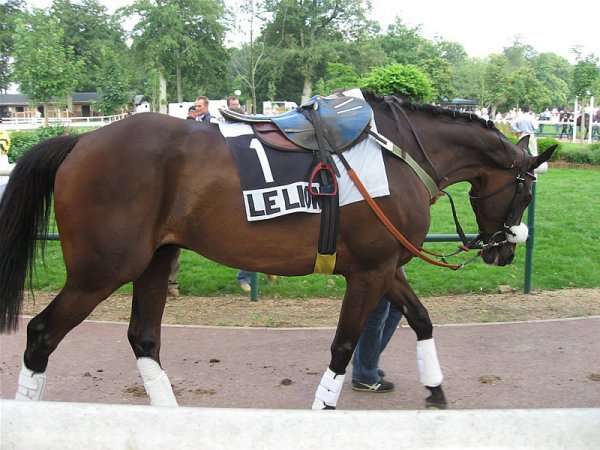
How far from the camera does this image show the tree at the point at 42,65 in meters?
29.8

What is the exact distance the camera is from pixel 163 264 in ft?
12.1

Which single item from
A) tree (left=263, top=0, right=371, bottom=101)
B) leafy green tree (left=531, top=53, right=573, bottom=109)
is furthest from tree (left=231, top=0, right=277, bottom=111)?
leafy green tree (left=531, top=53, right=573, bottom=109)

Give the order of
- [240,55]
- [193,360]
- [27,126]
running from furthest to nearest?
[240,55] → [27,126] → [193,360]

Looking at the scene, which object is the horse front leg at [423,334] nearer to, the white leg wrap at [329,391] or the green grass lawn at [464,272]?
the white leg wrap at [329,391]

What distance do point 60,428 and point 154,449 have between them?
32 centimetres

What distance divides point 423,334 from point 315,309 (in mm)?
2213

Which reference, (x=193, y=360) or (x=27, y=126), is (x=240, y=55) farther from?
(x=193, y=360)

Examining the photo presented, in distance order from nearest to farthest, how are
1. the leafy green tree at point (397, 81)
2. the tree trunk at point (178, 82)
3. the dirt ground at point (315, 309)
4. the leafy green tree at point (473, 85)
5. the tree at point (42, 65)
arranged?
the dirt ground at point (315, 309), the leafy green tree at point (397, 81), the tree at point (42, 65), the leafy green tree at point (473, 85), the tree trunk at point (178, 82)

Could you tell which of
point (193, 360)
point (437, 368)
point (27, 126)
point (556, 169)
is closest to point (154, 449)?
point (437, 368)

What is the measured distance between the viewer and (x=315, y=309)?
595cm

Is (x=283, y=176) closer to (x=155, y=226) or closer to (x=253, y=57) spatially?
(x=155, y=226)

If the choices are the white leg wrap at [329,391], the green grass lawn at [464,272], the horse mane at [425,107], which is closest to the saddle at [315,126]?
the horse mane at [425,107]

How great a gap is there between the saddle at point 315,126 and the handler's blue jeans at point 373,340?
1.17m

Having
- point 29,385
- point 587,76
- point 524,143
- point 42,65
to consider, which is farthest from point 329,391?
point 42,65
